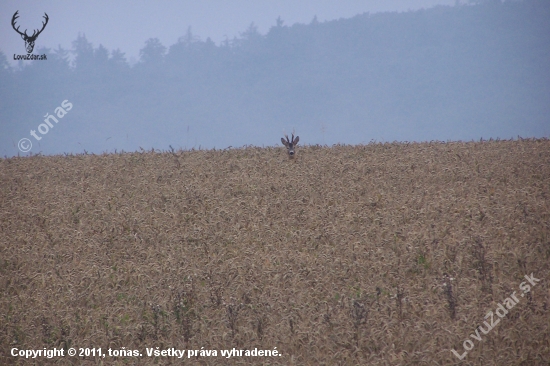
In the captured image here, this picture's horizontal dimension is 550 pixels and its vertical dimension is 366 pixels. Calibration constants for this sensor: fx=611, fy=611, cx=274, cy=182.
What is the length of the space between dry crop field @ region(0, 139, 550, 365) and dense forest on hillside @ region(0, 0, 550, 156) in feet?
385

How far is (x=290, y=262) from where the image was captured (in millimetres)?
10055

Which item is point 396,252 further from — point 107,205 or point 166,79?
point 166,79

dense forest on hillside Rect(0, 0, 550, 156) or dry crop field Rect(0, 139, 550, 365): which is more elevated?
dense forest on hillside Rect(0, 0, 550, 156)

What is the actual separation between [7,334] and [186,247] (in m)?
3.38

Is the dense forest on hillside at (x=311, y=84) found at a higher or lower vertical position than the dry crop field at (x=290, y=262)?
higher

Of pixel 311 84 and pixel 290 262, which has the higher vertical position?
pixel 311 84

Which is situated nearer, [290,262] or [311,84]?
[290,262]

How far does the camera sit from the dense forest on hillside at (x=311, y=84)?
141500mm

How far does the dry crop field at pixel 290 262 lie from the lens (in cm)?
788

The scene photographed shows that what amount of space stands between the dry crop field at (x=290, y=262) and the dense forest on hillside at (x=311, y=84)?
117 metres

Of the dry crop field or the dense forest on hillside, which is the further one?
the dense forest on hillside

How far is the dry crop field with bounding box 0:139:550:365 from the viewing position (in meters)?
7.88

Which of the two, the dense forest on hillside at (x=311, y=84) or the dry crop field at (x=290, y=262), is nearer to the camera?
the dry crop field at (x=290, y=262)

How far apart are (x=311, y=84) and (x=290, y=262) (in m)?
157
